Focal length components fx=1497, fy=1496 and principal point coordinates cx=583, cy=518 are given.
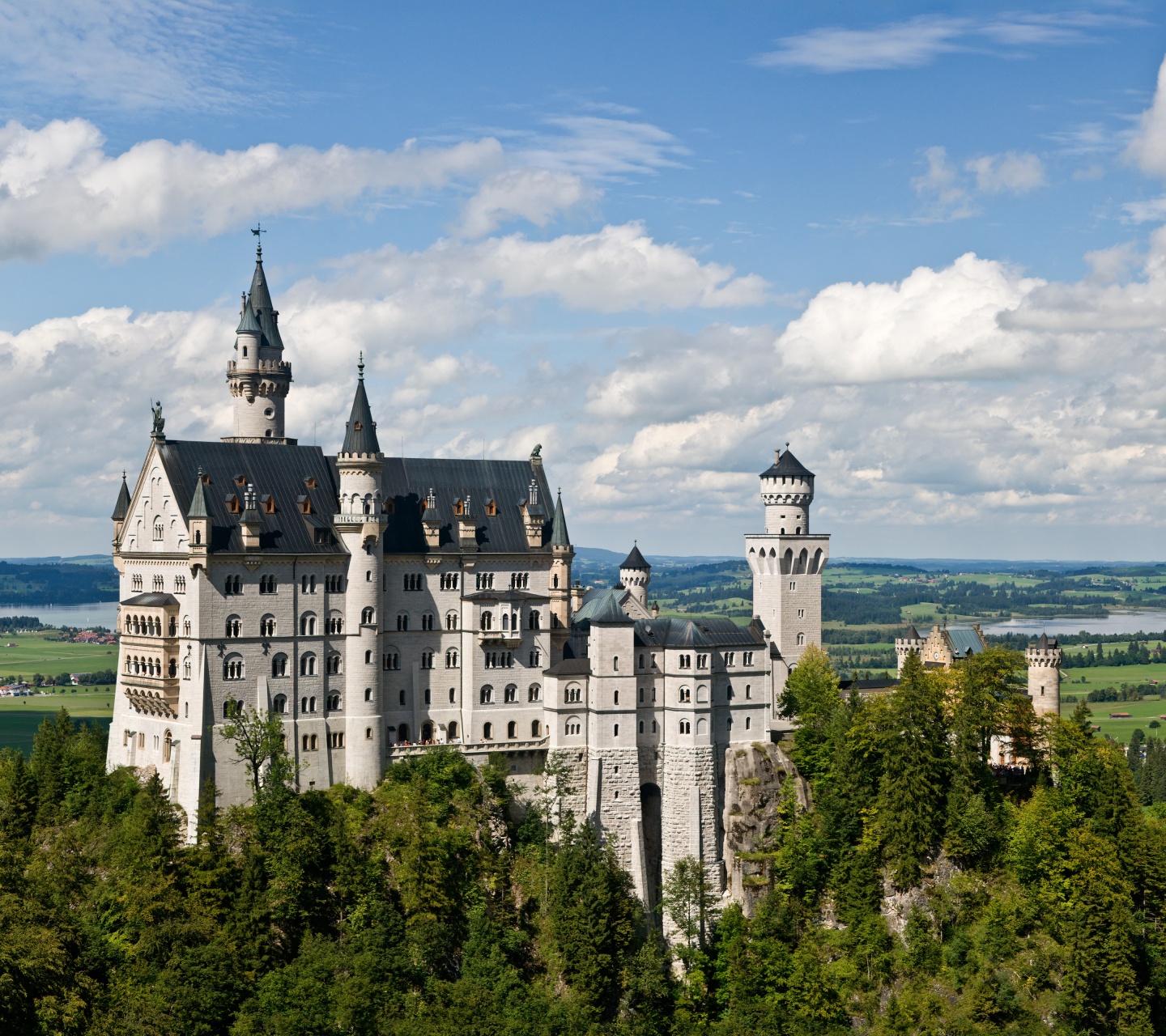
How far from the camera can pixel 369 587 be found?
100 metres

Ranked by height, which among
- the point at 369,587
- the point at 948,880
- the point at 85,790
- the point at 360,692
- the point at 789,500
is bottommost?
the point at 948,880

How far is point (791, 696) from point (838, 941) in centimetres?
1874

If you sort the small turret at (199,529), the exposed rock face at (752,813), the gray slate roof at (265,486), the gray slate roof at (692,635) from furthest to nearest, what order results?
the gray slate roof at (692,635)
the exposed rock face at (752,813)
the gray slate roof at (265,486)
the small turret at (199,529)

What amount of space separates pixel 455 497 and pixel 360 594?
11.7m

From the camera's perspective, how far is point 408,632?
104m

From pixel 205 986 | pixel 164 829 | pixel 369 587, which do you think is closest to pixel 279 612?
pixel 369 587

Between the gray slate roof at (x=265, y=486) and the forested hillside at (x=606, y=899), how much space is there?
12.4m

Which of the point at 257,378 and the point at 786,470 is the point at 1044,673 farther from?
the point at 257,378

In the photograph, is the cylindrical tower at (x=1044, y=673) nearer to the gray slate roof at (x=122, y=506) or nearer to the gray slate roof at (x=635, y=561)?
the gray slate roof at (x=635, y=561)

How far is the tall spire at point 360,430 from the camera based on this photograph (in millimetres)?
100375

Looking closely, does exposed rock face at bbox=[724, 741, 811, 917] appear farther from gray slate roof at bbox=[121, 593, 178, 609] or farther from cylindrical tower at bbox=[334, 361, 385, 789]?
gray slate roof at bbox=[121, 593, 178, 609]

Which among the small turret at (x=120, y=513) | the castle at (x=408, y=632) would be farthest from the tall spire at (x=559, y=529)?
the small turret at (x=120, y=513)

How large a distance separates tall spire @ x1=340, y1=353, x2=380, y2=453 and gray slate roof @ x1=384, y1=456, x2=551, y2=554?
19.3ft

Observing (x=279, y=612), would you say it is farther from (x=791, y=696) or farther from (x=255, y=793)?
(x=791, y=696)
